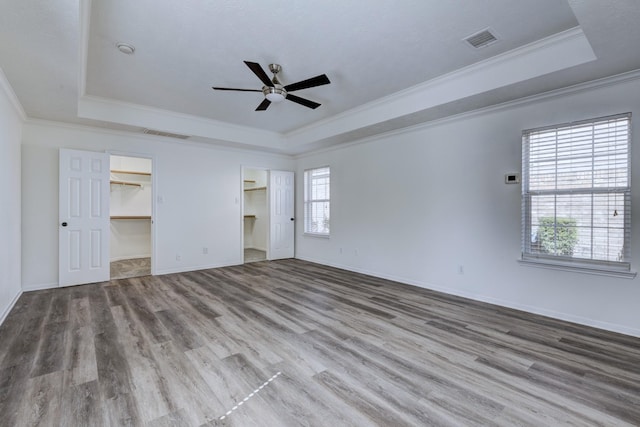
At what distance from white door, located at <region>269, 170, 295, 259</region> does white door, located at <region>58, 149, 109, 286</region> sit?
3.12 metres

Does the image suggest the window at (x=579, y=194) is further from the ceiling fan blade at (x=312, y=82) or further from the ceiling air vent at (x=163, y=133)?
the ceiling air vent at (x=163, y=133)

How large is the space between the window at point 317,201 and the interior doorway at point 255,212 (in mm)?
1464

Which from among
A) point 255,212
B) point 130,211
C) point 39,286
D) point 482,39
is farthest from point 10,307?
point 482,39

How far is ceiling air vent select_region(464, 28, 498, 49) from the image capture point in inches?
108

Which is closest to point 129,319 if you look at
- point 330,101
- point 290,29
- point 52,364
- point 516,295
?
point 52,364

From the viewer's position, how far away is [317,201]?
6734mm

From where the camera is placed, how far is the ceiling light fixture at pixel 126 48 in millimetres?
2928

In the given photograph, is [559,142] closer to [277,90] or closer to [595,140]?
[595,140]

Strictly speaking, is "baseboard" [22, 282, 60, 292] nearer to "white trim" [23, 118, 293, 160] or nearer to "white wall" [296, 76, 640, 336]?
"white trim" [23, 118, 293, 160]

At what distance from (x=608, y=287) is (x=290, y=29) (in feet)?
13.3

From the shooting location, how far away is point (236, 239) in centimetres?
640

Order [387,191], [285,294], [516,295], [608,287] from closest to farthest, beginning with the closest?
[608,287] < [516,295] < [285,294] < [387,191]

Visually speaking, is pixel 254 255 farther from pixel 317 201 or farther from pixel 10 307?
pixel 10 307

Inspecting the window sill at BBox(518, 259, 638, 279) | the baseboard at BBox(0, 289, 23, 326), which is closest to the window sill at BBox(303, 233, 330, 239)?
the window sill at BBox(518, 259, 638, 279)
